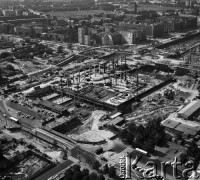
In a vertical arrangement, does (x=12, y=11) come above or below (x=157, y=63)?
above

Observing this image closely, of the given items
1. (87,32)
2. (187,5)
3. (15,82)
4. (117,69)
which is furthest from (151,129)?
(187,5)

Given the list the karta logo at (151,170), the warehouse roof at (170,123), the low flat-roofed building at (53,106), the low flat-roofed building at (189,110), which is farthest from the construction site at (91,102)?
the karta logo at (151,170)

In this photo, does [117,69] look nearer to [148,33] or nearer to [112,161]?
[112,161]

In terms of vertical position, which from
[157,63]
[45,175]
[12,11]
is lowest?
[45,175]

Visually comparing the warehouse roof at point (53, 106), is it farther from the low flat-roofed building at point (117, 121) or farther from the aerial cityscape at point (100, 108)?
the low flat-roofed building at point (117, 121)

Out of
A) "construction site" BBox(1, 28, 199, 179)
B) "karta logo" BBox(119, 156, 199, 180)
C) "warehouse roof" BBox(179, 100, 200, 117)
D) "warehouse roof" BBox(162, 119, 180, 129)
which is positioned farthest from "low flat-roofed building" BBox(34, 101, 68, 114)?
"warehouse roof" BBox(179, 100, 200, 117)

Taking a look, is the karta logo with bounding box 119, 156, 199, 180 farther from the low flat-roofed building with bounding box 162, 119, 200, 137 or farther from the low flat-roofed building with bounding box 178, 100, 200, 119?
the low flat-roofed building with bounding box 178, 100, 200, 119

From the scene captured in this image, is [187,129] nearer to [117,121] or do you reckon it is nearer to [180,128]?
[180,128]
